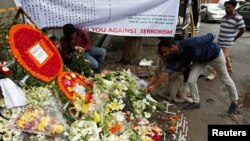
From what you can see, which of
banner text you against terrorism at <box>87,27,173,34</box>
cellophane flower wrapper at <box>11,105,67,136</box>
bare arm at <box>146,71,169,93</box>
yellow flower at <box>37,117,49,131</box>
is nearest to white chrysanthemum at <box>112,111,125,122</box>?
cellophane flower wrapper at <box>11,105,67,136</box>

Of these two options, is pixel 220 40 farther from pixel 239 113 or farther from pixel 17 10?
pixel 17 10

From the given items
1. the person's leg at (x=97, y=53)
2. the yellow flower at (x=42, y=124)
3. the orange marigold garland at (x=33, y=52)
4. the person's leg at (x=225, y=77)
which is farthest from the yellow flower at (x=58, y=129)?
the person's leg at (x=97, y=53)

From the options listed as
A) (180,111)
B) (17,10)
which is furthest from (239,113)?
(17,10)

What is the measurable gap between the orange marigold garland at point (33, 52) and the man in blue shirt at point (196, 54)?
4.95ft

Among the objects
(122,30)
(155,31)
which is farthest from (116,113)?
(155,31)

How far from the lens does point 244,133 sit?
15.4ft

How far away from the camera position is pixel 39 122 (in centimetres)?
373

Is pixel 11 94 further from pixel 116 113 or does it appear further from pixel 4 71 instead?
pixel 116 113

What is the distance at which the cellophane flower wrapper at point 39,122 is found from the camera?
3.70 m

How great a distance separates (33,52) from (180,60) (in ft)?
7.11

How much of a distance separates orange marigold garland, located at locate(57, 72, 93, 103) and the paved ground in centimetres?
142

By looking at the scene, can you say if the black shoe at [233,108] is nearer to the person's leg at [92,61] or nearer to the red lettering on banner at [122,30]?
the red lettering on banner at [122,30]

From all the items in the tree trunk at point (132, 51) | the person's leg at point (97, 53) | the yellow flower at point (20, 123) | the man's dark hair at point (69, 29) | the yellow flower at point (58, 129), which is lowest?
the tree trunk at point (132, 51)

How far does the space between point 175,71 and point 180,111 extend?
0.67m
